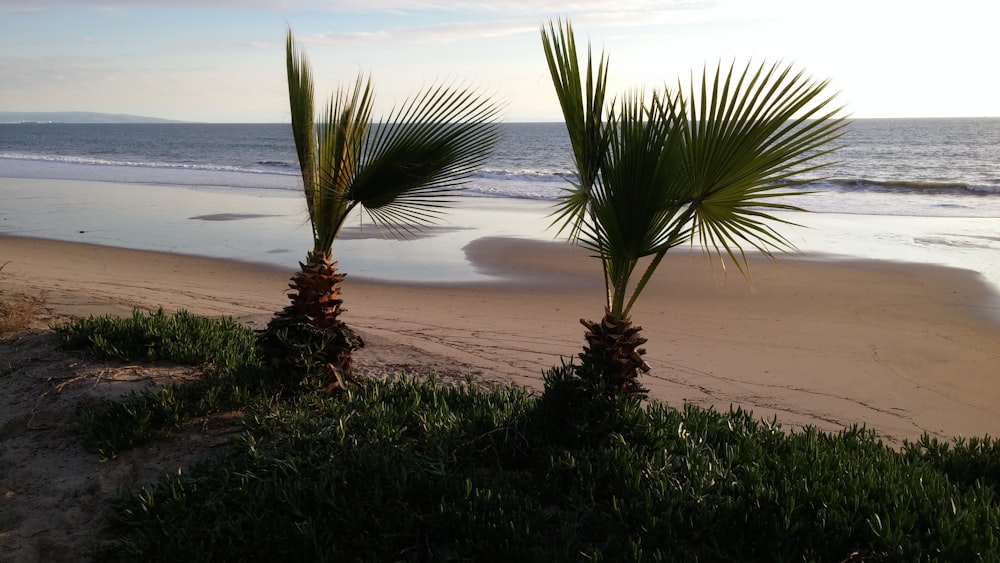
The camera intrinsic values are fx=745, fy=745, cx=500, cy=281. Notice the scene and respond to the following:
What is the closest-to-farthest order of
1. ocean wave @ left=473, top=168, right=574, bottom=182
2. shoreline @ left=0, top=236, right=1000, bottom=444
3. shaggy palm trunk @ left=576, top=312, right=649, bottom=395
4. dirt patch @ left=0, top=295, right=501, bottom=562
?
1. dirt patch @ left=0, top=295, right=501, bottom=562
2. shaggy palm trunk @ left=576, top=312, right=649, bottom=395
3. shoreline @ left=0, top=236, right=1000, bottom=444
4. ocean wave @ left=473, top=168, right=574, bottom=182

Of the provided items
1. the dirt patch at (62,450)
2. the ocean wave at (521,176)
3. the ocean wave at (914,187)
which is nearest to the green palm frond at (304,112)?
the dirt patch at (62,450)

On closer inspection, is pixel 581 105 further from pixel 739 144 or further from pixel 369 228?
pixel 369 228

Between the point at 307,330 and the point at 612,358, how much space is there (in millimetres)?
2054

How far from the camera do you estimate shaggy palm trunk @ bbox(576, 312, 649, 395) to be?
4.30 m

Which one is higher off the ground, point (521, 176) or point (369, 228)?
point (521, 176)

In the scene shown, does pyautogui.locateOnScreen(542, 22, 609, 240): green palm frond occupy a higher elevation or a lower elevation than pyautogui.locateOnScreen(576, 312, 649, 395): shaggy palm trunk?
higher

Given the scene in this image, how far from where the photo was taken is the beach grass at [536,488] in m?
3.34

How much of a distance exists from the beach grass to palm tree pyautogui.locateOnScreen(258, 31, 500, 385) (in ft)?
1.24

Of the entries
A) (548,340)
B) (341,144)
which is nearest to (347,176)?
(341,144)

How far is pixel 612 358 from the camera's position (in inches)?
170

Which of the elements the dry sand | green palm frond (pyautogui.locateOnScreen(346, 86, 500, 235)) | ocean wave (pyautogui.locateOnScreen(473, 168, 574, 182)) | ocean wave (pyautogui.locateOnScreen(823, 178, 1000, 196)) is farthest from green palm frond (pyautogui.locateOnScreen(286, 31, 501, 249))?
ocean wave (pyautogui.locateOnScreen(473, 168, 574, 182))

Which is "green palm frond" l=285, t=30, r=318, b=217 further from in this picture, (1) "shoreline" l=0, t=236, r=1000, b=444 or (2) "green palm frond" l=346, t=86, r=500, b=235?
(1) "shoreline" l=0, t=236, r=1000, b=444

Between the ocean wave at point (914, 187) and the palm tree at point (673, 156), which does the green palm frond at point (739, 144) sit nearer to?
the palm tree at point (673, 156)

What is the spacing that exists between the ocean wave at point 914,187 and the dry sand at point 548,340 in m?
16.5
